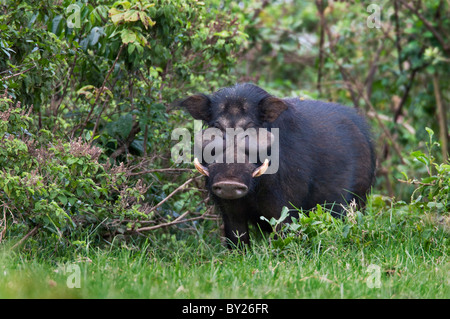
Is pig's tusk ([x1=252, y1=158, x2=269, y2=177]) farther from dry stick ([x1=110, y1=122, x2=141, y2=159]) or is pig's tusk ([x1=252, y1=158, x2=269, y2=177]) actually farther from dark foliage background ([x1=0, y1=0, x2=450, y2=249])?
dry stick ([x1=110, y1=122, x2=141, y2=159])

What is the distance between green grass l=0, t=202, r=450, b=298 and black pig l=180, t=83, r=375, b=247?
1.29 ft

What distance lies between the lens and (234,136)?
535cm

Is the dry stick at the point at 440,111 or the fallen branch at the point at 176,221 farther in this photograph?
the dry stick at the point at 440,111

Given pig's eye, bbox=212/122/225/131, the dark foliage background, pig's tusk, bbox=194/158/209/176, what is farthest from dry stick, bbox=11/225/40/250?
pig's eye, bbox=212/122/225/131

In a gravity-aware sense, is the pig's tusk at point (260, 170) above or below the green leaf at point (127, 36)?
below

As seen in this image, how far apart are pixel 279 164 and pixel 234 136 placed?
48 centimetres

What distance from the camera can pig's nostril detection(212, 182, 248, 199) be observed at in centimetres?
496

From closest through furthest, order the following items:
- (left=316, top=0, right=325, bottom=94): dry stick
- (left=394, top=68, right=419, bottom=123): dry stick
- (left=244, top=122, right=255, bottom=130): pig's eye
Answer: (left=244, top=122, right=255, bottom=130): pig's eye → (left=316, top=0, right=325, bottom=94): dry stick → (left=394, top=68, right=419, bottom=123): dry stick

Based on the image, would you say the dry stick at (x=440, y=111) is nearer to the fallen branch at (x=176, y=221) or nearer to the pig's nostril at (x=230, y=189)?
the fallen branch at (x=176, y=221)

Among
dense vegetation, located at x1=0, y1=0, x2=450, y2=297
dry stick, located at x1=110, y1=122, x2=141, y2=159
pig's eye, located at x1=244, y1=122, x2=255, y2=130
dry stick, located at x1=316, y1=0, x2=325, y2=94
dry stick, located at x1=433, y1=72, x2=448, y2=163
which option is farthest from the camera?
dry stick, located at x1=433, y1=72, x2=448, y2=163

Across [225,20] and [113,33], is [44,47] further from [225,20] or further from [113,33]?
[225,20]

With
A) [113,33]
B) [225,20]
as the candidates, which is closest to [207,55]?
[225,20]

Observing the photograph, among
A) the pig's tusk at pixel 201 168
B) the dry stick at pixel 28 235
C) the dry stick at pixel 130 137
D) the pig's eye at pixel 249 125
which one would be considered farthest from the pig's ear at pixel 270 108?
the dry stick at pixel 28 235

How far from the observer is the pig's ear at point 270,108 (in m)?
5.57
